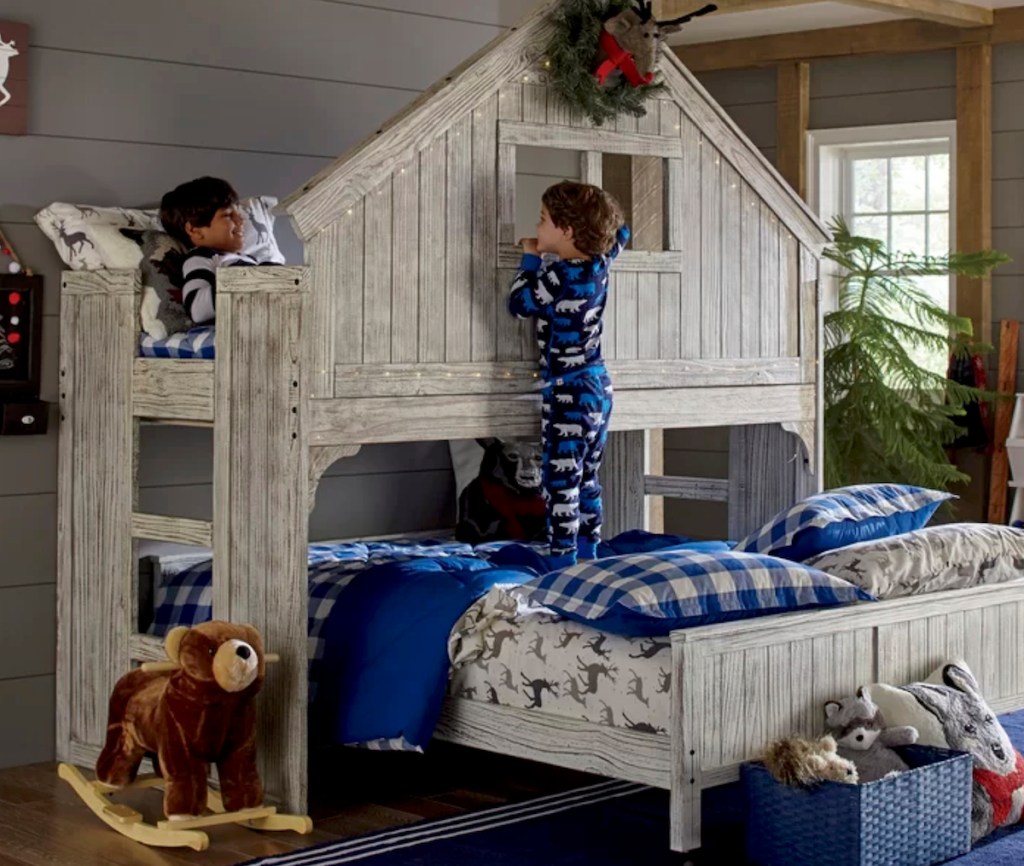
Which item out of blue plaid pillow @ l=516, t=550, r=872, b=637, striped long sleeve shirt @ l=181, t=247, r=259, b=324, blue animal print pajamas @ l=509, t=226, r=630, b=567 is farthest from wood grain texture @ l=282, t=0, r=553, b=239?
blue plaid pillow @ l=516, t=550, r=872, b=637

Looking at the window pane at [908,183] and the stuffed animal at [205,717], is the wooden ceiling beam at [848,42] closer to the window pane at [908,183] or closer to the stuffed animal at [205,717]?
the window pane at [908,183]

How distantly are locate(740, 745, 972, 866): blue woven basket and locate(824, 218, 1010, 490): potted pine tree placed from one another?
118 inches

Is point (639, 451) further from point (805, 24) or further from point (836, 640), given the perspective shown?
point (805, 24)

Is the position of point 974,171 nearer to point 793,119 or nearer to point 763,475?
point 793,119

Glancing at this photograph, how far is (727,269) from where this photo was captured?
14.5 feet

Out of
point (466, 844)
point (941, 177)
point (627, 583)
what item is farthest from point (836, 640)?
point (941, 177)

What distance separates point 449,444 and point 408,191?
1.28 m

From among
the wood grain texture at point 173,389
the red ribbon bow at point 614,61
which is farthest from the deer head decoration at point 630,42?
the wood grain texture at point 173,389

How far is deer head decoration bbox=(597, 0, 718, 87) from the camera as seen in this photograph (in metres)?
3.97

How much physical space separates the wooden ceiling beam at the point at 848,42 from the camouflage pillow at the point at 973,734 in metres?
3.58

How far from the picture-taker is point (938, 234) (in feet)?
22.3

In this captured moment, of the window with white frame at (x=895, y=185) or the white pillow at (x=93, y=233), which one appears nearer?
the white pillow at (x=93, y=233)

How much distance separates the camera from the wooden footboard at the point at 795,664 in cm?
301

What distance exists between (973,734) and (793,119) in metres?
4.08
